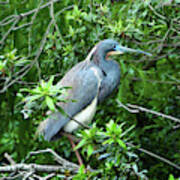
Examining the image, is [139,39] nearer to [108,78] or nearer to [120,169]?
[108,78]

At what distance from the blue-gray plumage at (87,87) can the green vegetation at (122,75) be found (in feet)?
0.22

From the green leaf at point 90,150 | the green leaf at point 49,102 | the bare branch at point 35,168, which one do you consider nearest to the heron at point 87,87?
the bare branch at point 35,168

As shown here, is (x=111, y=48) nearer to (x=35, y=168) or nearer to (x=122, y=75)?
(x=122, y=75)

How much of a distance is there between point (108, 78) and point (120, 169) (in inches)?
23.0

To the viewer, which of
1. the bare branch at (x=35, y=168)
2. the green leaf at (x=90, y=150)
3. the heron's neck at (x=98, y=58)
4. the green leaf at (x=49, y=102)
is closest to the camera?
the green leaf at (x=49, y=102)

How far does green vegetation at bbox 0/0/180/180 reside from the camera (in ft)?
4.18

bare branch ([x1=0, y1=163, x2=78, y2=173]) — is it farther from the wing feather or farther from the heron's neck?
the heron's neck

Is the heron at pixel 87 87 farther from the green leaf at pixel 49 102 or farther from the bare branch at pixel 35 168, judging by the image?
the green leaf at pixel 49 102

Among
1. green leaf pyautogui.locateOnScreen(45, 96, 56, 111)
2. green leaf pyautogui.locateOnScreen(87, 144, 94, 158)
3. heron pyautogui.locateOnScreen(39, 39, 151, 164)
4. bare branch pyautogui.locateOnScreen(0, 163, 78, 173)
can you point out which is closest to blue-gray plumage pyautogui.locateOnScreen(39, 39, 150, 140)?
heron pyautogui.locateOnScreen(39, 39, 151, 164)

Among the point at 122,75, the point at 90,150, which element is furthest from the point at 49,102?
the point at 122,75

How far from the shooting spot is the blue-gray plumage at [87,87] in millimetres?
1791

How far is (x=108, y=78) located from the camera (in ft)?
5.89

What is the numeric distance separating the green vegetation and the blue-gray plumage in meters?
0.07

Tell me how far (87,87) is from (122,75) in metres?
0.20
